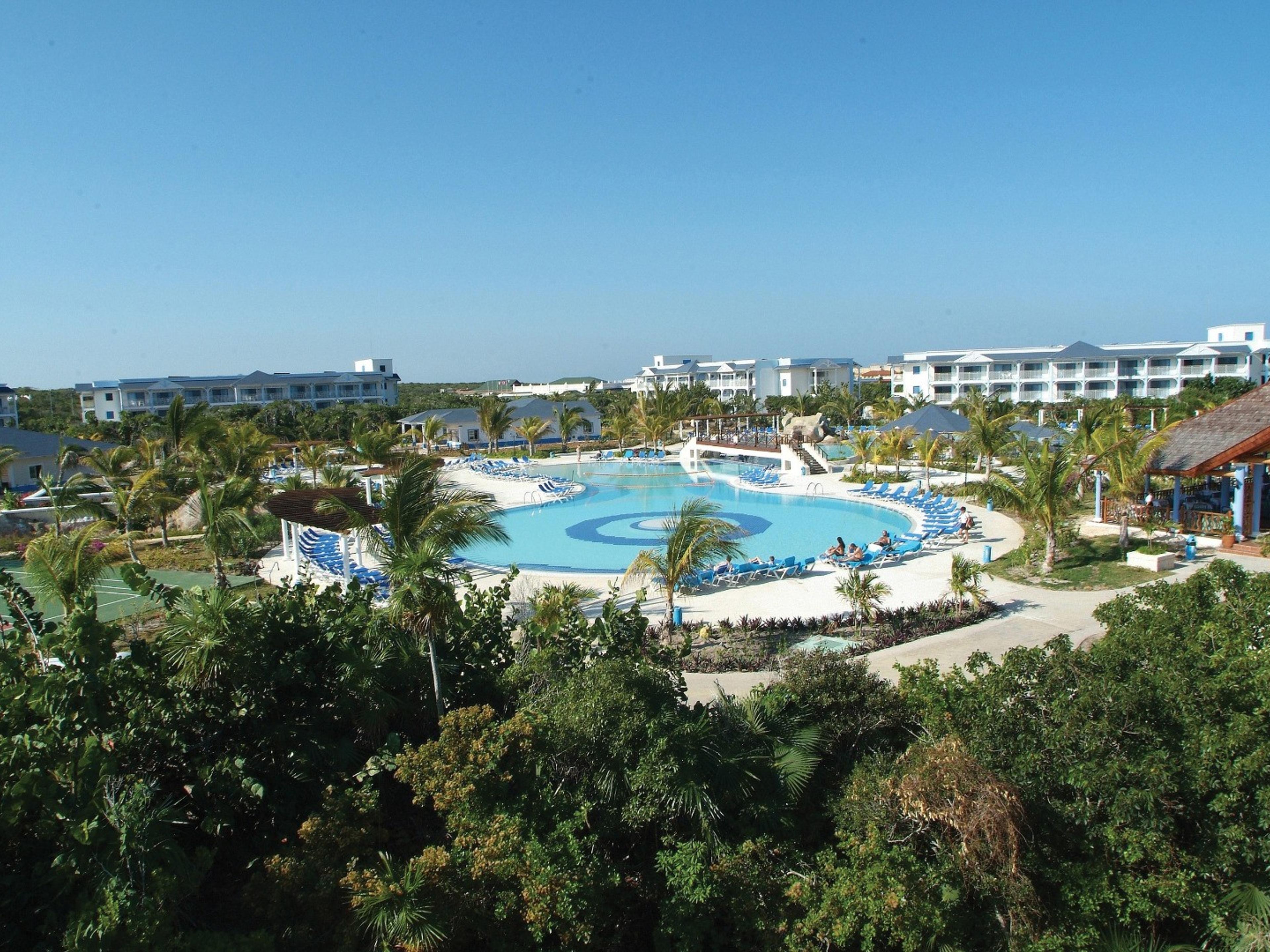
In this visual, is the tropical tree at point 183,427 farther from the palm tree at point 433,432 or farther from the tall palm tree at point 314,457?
the palm tree at point 433,432

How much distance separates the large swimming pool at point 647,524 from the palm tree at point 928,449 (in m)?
2.78

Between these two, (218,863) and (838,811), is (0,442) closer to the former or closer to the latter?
(218,863)

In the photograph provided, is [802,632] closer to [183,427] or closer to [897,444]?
[897,444]

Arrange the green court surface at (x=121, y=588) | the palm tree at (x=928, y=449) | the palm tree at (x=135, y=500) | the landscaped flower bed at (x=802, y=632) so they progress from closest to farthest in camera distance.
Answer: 1. the landscaped flower bed at (x=802, y=632)
2. the green court surface at (x=121, y=588)
3. the palm tree at (x=135, y=500)
4. the palm tree at (x=928, y=449)

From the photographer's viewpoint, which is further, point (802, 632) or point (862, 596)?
point (802, 632)

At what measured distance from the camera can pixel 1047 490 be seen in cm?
1612

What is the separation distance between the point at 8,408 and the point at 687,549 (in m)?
66.3

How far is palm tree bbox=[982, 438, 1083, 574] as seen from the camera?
1611 cm

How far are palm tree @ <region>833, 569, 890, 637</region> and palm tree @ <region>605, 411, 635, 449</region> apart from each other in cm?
3250

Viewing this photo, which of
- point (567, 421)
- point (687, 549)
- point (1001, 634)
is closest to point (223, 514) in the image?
point (687, 549)

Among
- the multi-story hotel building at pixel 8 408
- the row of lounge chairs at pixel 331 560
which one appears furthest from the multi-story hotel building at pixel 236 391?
the row of lounge chairs at pixel 331 560

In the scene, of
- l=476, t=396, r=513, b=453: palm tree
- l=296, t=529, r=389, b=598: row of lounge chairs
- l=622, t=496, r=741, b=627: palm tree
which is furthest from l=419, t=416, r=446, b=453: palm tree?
l=622, t=496, r=741, b=627: palm tree

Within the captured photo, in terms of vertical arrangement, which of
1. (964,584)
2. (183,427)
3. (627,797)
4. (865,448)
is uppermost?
(183,427)

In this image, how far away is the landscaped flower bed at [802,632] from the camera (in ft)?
40.5
